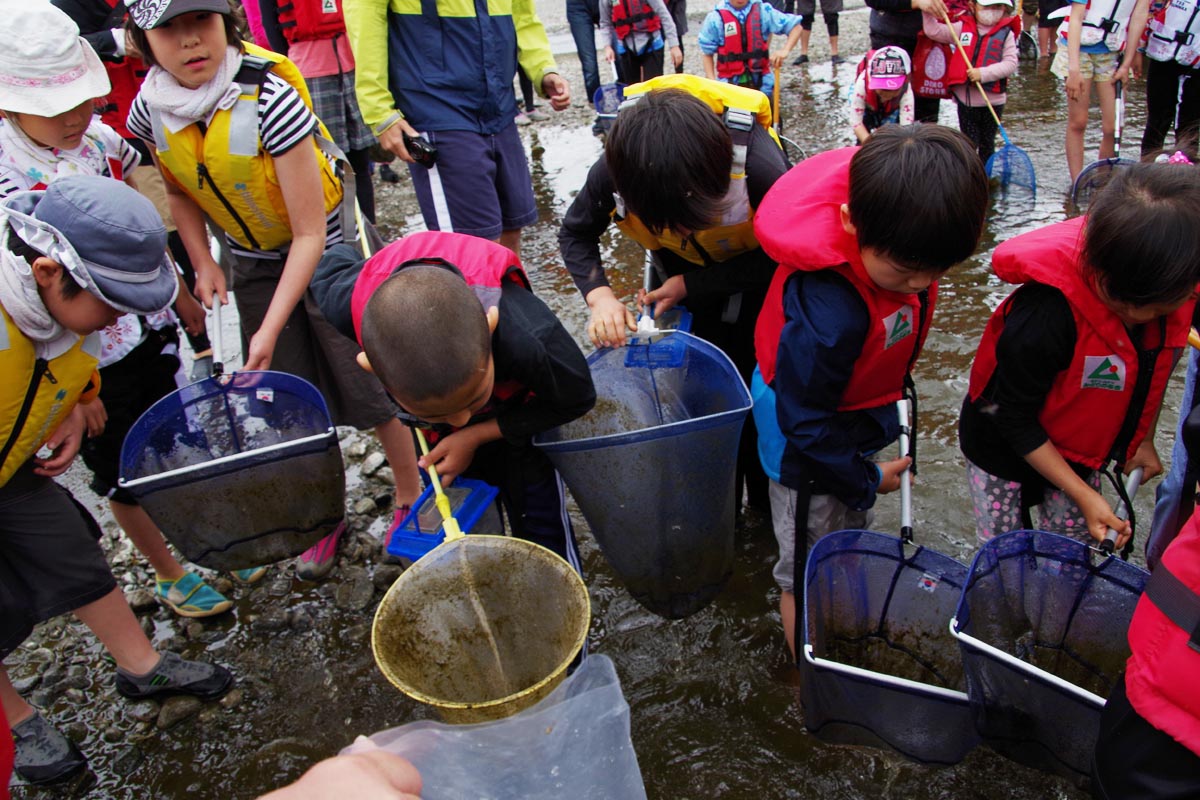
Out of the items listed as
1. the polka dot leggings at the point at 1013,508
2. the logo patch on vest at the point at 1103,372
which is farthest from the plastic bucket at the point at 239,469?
the logo patch on vest at the point at 1103,372

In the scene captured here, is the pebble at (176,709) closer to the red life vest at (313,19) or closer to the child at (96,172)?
the child at (96,172)

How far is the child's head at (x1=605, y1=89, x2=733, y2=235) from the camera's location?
206 centimetres

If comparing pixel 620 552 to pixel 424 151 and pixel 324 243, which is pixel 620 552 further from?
pixel 424 151

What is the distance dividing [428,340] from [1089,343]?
1.47m

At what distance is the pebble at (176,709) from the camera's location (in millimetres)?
2602

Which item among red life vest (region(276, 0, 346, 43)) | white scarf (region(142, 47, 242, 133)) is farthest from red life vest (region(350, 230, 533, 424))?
red life vest (region(276, 0, 346, 43))

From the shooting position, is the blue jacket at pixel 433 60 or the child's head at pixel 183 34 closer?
the child's head at pixel 183 34

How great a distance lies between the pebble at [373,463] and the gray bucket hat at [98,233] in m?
1.69

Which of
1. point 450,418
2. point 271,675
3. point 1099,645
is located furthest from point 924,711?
point 271,675

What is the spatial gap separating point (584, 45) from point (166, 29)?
6621 mm

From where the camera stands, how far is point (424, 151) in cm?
345

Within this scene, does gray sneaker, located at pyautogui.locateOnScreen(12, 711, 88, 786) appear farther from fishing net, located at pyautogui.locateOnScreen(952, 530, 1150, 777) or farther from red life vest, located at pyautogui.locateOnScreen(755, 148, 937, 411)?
fishing net, located at pyautogui.locateOnScreen(952, 530, 1150, 777)

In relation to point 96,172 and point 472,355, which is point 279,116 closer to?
point 96,172

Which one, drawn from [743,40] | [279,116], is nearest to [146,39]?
[279,116]
